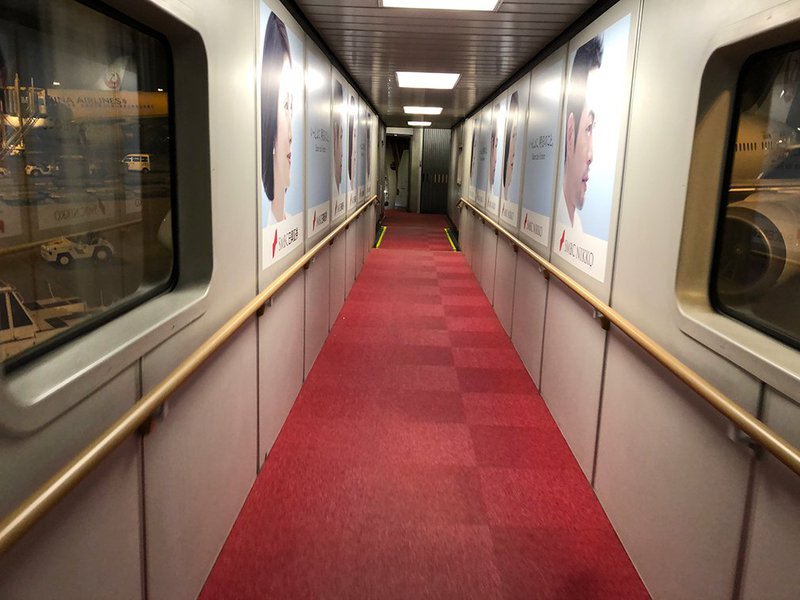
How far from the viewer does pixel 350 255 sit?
783 cm

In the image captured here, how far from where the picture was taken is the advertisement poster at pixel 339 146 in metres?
5.93

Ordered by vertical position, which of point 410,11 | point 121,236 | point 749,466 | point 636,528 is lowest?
point 636,528

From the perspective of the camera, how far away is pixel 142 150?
214cm

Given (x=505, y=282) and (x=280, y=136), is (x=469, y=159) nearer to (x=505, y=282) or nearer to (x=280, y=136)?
(x=505, y=282)

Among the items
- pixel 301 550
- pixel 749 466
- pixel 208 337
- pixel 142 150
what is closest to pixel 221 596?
pixel 301 550

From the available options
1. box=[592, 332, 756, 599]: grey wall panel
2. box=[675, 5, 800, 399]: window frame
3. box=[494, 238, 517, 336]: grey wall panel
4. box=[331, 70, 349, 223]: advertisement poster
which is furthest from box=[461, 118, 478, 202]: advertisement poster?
box=[675, 5, 800, 399]: window frame

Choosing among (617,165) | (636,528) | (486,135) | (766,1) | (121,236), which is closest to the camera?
(766,1)

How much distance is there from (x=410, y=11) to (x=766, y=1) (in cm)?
278

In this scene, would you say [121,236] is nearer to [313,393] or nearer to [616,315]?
[616,315]

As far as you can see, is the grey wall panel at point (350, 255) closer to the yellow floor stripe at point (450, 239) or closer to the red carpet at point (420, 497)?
the red carpet at point (420, 497)

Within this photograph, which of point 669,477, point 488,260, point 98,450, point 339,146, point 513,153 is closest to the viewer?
point 98,450

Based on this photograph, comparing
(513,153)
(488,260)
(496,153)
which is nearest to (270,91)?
(513,153)

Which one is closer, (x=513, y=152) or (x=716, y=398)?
(x=716, y=398)

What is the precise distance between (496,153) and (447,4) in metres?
3.76
